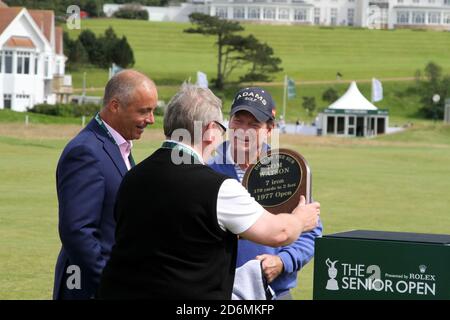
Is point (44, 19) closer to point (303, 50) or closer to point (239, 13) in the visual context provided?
point (303, 50)

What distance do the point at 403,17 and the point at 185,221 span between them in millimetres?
180737

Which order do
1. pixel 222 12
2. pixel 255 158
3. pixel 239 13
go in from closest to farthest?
1. pixel 255 158
2. pixel 239 13
3. pixel 222 12

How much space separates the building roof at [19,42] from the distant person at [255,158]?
77167 millimetres

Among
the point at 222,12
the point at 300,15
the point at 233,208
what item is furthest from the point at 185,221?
the point at 222,12

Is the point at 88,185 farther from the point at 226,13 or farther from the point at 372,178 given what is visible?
the point at 226,13

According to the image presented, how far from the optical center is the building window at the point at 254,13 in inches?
6959

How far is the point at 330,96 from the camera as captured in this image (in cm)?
10212

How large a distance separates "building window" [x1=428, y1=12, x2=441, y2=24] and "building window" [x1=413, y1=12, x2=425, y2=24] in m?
1.16

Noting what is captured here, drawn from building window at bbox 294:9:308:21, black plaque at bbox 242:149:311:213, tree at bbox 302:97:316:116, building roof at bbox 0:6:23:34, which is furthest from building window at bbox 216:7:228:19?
black plaque at bbox 242:149:311:213

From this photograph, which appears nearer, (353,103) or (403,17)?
(353,103)

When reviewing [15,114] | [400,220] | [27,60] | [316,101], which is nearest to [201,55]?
[316,101]

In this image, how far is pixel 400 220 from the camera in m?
21.5
